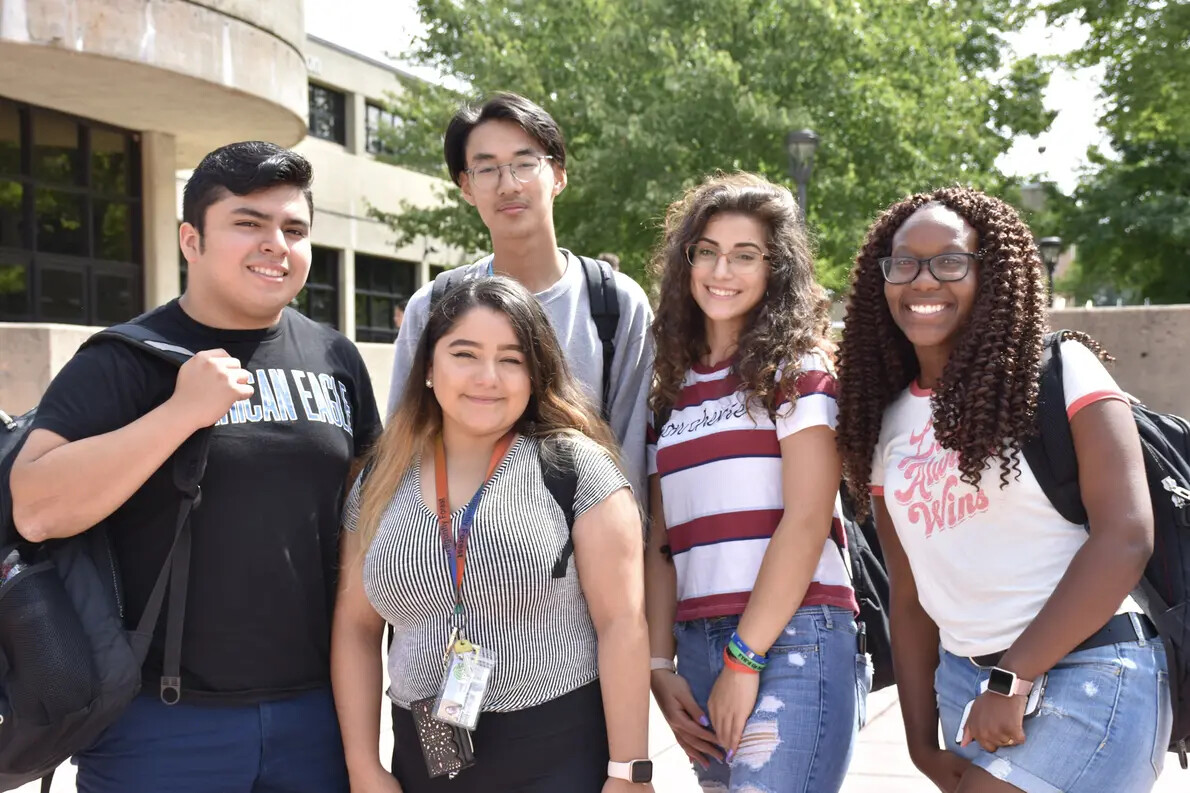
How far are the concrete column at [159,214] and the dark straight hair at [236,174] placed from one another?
1527cm

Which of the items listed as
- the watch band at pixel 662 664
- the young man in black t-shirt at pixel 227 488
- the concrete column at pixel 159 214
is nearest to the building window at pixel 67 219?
the concrete column at pixel 159 214

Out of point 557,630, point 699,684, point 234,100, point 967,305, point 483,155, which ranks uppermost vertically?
point 234,100

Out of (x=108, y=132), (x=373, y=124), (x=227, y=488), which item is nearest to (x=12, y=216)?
(x=108, y=132)

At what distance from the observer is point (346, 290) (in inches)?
1158

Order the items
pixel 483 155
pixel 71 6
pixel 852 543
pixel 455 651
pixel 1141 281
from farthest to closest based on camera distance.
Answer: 1. pixel 1141 281
2. pixel 71 6
3. pixel 483 155
4. pixel 852 543
5. pixel 455 651

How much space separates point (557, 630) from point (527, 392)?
588 mm

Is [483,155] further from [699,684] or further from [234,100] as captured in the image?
[234,100]

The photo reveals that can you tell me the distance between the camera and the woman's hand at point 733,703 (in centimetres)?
279

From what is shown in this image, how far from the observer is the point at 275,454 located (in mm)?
2826

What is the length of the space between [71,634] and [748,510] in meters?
1.61

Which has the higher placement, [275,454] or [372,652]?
[275,454]

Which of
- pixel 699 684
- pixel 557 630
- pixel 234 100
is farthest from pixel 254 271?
pixel 234 100

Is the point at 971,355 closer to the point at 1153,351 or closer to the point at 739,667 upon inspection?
the point at 739,667

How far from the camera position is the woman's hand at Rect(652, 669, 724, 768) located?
293cm
